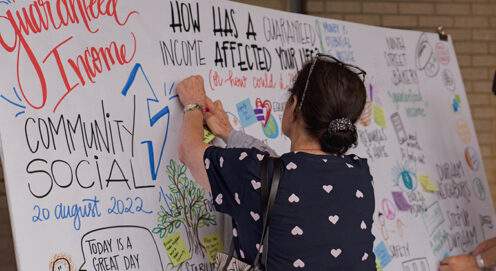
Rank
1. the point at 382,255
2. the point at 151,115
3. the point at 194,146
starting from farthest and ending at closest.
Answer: the point at 382,255, the point at 151,115, the point at 194,146

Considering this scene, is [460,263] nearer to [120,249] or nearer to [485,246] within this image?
[485,246]

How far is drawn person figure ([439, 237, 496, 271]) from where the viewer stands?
11.1 feet

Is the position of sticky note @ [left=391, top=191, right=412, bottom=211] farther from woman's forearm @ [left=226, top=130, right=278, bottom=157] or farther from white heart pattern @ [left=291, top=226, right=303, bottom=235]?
white heart pattern @ [left=291, top=226, right=303, bottom=235]

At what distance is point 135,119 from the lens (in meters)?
2.29

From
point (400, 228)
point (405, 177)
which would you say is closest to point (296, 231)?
point (400, 228)

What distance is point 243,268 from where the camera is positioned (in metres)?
2.09

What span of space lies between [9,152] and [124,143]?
0.41 m

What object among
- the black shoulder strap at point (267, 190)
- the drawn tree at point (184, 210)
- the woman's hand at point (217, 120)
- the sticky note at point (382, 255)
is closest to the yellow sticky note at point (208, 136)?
the woman's hand at point (217, 120)

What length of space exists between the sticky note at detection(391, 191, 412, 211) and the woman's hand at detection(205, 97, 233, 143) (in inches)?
44.9

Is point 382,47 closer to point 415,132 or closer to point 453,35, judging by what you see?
point 415,132

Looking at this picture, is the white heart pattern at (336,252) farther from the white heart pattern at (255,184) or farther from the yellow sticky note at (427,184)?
the yellow sticky note at (427,184)

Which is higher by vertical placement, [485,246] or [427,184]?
[427,184]

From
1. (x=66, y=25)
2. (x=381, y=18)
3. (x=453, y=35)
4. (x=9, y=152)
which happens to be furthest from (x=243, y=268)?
(x=453, y=35)

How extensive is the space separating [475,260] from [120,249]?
1.96 metres
